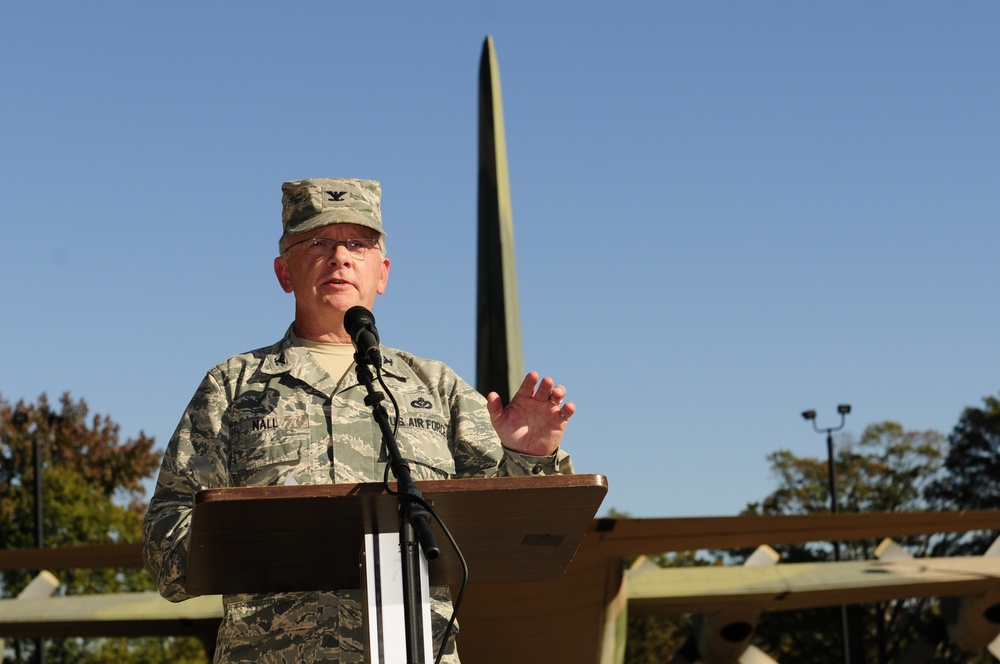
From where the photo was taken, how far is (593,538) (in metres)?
10.2

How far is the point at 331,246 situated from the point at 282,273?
27 cm

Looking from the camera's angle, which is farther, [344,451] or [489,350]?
[489,350]

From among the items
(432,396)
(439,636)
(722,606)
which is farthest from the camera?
(722,606)

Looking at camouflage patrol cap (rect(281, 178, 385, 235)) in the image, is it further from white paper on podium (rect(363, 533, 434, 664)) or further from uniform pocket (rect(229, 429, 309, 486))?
white paper on podium (rect(363, 533, 434, 664))

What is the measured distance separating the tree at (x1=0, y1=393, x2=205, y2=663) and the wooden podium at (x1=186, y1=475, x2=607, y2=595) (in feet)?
120

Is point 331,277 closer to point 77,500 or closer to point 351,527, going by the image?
point 351,527

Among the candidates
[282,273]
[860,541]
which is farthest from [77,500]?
[282,273]

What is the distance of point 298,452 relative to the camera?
3414 mm

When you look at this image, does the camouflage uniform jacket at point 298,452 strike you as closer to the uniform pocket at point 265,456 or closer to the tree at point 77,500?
the uniform pocket at point 265,456

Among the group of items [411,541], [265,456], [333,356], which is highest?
[333,356]

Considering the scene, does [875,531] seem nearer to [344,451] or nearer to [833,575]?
[833,575]

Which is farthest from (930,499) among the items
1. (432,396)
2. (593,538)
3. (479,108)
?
(432,396)

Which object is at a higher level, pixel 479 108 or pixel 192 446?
pixel 479 108

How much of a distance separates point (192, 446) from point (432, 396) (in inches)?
28.0
